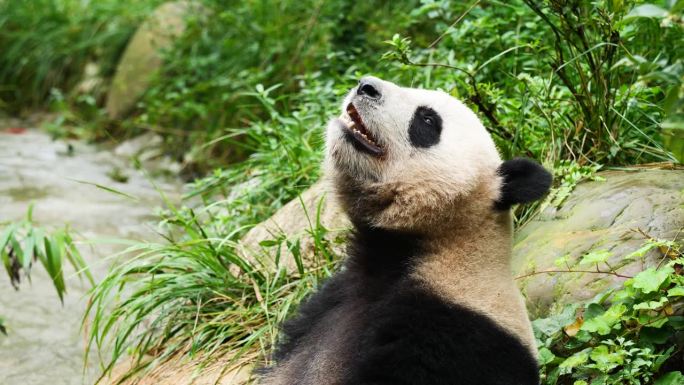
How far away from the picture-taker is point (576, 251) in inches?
126

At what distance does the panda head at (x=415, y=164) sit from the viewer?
2643mm

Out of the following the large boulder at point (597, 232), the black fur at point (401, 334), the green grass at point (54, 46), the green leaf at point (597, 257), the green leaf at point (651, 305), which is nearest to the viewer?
the black fur at point (401, 334)

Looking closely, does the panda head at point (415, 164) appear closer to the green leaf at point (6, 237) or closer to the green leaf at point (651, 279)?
Answer: the green leaf at point (651, 279)

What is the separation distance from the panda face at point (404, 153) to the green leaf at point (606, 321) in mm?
545

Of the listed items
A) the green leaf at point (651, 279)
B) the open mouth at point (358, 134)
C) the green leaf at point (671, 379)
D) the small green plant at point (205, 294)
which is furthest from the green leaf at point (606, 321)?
the small green plant at point (205, 294)

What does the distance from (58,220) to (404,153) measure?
4.07 metres

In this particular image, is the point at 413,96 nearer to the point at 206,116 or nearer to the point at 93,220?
the point at 93,220

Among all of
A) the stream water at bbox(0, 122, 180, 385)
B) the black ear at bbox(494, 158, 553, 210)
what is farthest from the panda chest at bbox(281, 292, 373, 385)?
the stream water at bbox(0, 122, 180, 385)

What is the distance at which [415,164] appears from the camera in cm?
272

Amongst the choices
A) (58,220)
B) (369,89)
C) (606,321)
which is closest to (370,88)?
(369,89)

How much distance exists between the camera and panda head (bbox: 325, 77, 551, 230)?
8.67ft

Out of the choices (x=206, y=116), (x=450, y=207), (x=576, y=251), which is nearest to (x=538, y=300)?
(x=576, y=251)

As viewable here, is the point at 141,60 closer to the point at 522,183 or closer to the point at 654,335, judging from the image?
the point at 522,183

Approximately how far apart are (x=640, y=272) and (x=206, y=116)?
530 cm
